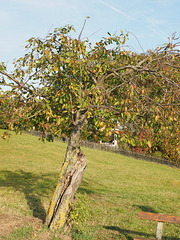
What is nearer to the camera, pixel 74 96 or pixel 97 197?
pixel 74 96

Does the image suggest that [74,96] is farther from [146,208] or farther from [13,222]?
[146,208]

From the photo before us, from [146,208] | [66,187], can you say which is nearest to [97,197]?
[146,208]

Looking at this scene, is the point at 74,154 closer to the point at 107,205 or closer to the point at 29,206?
the point at 29,206

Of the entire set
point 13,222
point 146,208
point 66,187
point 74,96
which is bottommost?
point 146,208

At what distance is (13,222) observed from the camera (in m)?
8.52

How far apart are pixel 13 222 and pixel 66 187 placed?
81.5 inches

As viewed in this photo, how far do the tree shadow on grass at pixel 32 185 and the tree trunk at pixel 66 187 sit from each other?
146 cm

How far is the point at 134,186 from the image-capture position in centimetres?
1942

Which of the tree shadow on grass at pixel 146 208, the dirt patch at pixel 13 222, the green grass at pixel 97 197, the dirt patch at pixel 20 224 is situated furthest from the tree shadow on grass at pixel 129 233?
the tree shadow on grass at pixel 146 208

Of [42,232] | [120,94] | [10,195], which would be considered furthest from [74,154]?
[10,195]

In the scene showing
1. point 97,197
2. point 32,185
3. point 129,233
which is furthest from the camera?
point 32,185

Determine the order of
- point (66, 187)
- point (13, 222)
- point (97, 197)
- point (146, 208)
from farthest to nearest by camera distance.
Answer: point (97, 197) < point (146, 208) < point (13, 222) < point (66, 187)

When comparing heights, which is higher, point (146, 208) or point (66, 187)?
point (66, 187)

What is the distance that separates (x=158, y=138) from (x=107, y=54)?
3461 millimetres
